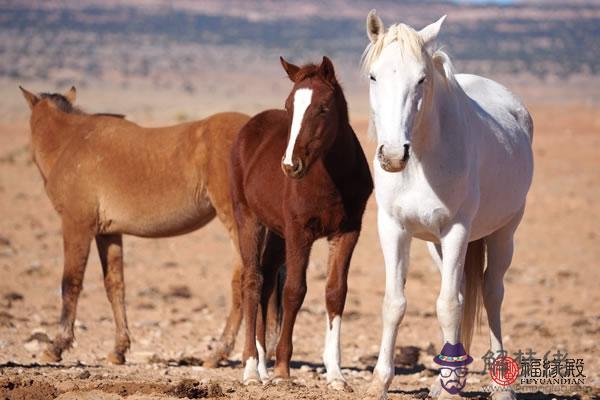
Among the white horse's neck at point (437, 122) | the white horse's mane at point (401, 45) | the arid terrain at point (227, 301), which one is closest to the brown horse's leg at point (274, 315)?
the arid terrain at point (227, 301)

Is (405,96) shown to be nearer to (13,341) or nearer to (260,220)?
(260,220)

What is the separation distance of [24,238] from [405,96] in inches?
423

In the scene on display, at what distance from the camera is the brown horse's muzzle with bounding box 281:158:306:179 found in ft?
20.3

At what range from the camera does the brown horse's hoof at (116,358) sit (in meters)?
8.48

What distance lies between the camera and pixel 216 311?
441 inches

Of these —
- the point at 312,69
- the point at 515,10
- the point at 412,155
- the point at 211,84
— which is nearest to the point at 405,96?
the point at 412,155

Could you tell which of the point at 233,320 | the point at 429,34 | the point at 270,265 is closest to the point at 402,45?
the point at 429,34

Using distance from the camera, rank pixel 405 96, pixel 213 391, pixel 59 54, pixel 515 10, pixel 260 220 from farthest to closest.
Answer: pixel 515 10
pixel 59 54
pixel 260 220
pixel 213 391
pixel 405 96

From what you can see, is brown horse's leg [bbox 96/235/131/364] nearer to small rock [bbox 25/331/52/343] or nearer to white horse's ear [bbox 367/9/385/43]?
small rock [bbox 25/331/52/343]

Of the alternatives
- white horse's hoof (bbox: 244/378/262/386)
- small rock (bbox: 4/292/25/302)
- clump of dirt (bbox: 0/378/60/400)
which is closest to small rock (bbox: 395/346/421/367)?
white horse's hoof (bbox: 244/378/262/386)

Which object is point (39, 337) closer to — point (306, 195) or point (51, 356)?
point (51, 356)

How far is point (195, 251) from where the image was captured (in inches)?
581

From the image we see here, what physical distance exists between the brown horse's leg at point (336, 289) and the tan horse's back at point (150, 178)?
6.06 ft

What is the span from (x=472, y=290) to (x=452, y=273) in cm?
130
